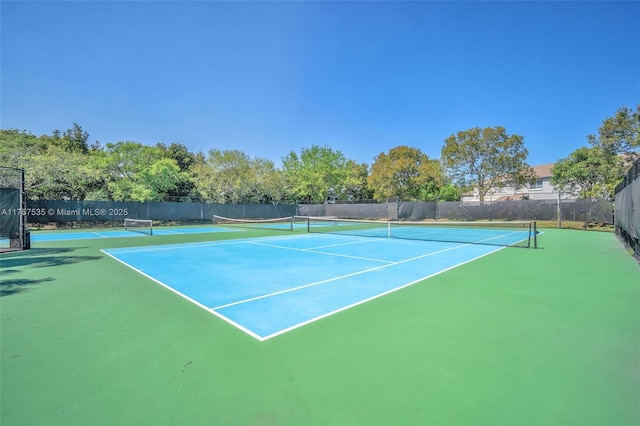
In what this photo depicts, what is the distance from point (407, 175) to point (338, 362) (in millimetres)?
33530

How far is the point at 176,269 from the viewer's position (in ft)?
23.1

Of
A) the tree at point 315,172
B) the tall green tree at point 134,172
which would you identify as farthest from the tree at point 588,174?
the tall green tree at point 134,172

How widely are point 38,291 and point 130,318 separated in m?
2.71

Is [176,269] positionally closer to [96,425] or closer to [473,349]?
[96,425]

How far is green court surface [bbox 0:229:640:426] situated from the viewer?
2053 millimetres

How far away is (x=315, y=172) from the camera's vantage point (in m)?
41.7

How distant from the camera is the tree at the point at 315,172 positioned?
40.7 meters

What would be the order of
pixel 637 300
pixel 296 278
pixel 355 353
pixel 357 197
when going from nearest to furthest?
pixel 355 353
pixel 637 300
pixel 296 278
pixel 357 197

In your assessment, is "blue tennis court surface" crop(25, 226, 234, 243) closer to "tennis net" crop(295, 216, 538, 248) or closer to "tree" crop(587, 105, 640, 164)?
"tennis net" crop(295, 216, 538, 248)

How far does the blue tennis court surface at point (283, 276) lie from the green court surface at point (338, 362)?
0.32 meters

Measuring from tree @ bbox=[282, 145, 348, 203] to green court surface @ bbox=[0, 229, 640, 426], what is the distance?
36.1 metres

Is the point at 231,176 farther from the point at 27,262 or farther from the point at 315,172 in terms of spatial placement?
the point at 27,262

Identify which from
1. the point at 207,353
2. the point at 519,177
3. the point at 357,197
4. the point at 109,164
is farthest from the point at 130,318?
the point at 357,197

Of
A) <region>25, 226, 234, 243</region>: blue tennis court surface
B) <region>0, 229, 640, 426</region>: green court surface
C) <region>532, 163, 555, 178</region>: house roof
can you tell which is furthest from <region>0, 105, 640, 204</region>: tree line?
<region>0, 229, 640, 426</region>: green court surface
